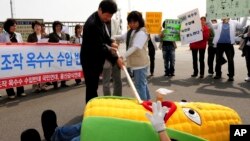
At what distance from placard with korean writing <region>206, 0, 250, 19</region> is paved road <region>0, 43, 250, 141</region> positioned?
166cm

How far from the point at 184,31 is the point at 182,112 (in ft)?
23.4

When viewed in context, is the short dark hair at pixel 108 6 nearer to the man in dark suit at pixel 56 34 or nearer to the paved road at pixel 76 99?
the paved road at pixel 76 99

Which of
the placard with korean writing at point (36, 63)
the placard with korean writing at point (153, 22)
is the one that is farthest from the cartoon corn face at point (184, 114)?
the placard with korean writing at point (153, 22)

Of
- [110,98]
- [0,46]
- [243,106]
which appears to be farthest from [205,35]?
[110,98]

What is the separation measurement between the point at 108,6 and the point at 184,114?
A: 1.87 meters

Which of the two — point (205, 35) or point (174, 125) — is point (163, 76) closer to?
point (205, 35)

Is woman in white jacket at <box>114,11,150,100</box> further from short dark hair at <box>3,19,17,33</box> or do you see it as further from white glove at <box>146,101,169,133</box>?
short dark hair at <box>3,19,17,33</box>

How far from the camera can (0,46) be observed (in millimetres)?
7219

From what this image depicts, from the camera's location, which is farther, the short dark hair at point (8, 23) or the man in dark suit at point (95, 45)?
the short dark hair at point (8, 23)

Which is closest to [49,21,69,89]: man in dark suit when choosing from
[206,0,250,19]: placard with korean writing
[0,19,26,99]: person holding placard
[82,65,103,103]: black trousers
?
[0,19,26,99]: person holding placard

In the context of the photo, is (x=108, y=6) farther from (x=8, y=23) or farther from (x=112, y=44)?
(x=8, y=23)

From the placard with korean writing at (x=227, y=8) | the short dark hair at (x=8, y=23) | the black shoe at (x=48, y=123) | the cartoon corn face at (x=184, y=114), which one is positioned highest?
the placard with korean writing at (x=227, y=8)

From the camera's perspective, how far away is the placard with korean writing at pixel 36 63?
289 inches

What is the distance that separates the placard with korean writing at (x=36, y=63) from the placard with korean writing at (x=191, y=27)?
301cm
